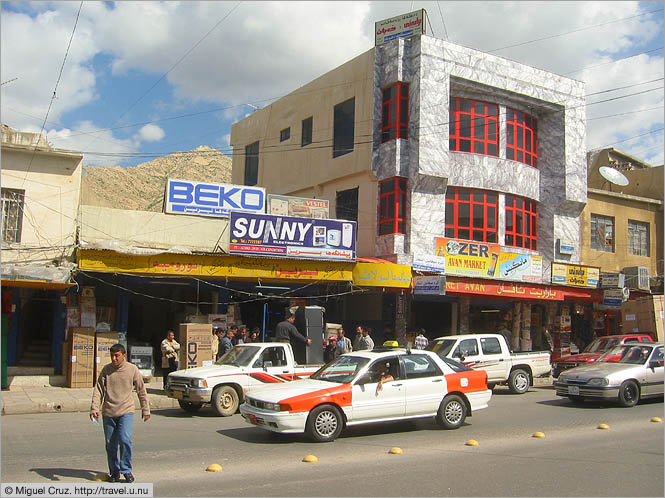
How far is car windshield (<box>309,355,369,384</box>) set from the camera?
10625 mm

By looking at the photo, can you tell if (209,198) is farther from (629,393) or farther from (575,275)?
(575,275)

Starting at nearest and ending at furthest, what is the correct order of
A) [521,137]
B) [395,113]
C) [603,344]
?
1. [603,344]
2. [395,113]
3. [521,137]

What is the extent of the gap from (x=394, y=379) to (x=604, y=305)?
19545 millimetres

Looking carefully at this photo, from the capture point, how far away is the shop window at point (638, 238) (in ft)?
103

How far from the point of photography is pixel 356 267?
2058cm

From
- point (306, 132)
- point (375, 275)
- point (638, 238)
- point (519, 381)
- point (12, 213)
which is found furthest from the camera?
point (638, 238)

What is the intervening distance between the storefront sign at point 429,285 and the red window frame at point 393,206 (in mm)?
2877

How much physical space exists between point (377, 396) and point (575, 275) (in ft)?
60.7

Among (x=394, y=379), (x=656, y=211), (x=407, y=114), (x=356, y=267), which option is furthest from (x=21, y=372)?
→ (x=656, y=211)

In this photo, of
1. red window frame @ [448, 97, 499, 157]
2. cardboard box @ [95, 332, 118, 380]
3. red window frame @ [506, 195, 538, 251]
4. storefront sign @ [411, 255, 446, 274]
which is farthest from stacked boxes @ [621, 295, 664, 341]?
cardboard box @ [95, 332, 118, 380]

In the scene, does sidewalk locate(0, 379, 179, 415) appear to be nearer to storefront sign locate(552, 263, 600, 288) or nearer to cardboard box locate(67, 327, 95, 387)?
cardboard box locate(67, 327, 95, 387)

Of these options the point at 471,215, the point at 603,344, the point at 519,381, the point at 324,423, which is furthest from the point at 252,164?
the point at 324,423

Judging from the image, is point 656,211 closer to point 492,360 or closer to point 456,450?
point 492,360

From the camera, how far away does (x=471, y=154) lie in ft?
81.8
